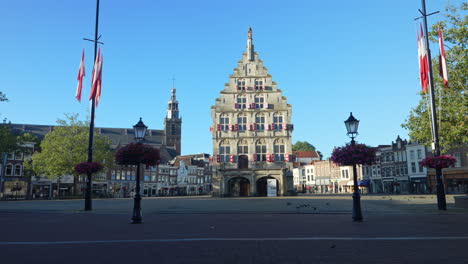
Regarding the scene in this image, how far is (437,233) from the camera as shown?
979cm

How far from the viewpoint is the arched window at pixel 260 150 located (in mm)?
50269

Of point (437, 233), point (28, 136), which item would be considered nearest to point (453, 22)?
point (437, 233)

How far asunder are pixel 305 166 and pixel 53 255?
3987 inches

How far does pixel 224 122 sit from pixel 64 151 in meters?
Answer: 24.8

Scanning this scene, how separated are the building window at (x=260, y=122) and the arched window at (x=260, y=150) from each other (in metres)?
1.82

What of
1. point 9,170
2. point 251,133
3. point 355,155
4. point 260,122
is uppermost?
point 260,122

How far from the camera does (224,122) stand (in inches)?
2019

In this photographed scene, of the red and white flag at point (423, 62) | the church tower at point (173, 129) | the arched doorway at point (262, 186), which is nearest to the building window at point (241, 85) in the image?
the arched doorway at point (262, 186)

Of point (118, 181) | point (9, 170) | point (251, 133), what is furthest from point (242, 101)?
point (9, 170)

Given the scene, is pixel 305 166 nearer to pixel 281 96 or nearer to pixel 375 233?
pixel 281 96

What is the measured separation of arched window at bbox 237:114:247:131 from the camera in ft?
168

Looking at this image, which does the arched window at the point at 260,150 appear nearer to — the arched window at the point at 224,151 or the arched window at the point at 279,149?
the arched window at the point at 279,149

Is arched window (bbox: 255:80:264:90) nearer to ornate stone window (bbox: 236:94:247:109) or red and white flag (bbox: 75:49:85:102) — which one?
ornate stone window (bbox: 236:94:247:109)

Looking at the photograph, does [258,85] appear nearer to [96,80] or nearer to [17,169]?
[96,80]
